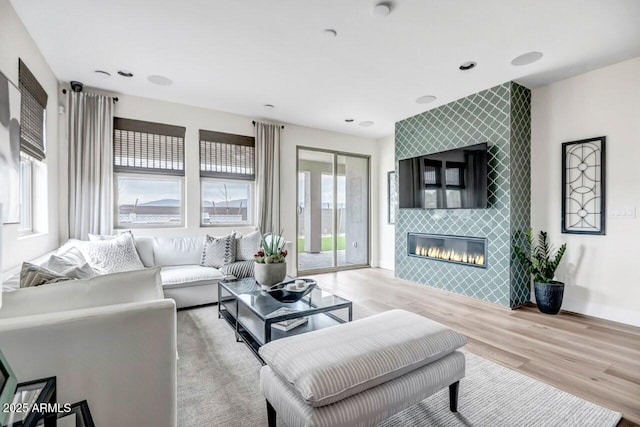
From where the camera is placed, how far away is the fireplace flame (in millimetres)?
4047

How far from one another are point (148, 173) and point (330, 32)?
314 cm

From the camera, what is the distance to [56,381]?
112 cm

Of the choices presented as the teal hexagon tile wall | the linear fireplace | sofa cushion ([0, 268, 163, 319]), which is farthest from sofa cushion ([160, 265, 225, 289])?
the teal hexagon tile wall

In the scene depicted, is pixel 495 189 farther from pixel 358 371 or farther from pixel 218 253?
pixel 218 253

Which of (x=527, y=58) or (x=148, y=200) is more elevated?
(x=527, y=58)

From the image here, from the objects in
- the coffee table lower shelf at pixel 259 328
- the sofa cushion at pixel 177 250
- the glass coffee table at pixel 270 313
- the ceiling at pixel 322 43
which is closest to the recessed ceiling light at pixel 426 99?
the ceiling at pixel 322 43

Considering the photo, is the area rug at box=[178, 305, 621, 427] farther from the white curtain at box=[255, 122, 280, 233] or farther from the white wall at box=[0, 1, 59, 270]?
the white curtain at box=[255, 122, 280, 233]

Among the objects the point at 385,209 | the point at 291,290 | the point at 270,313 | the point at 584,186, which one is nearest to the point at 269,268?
the point at 291,290

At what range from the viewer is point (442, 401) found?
1847 millimetres

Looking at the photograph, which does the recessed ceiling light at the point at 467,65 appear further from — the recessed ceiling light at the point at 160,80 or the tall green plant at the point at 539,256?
the recessed ceiling light at the point at 160,80

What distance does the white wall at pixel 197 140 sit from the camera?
415 centimetres

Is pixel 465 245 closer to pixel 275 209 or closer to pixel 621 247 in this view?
pixel 621 247

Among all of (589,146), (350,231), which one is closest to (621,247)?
(589,146)

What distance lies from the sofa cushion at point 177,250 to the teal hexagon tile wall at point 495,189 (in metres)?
3.49
